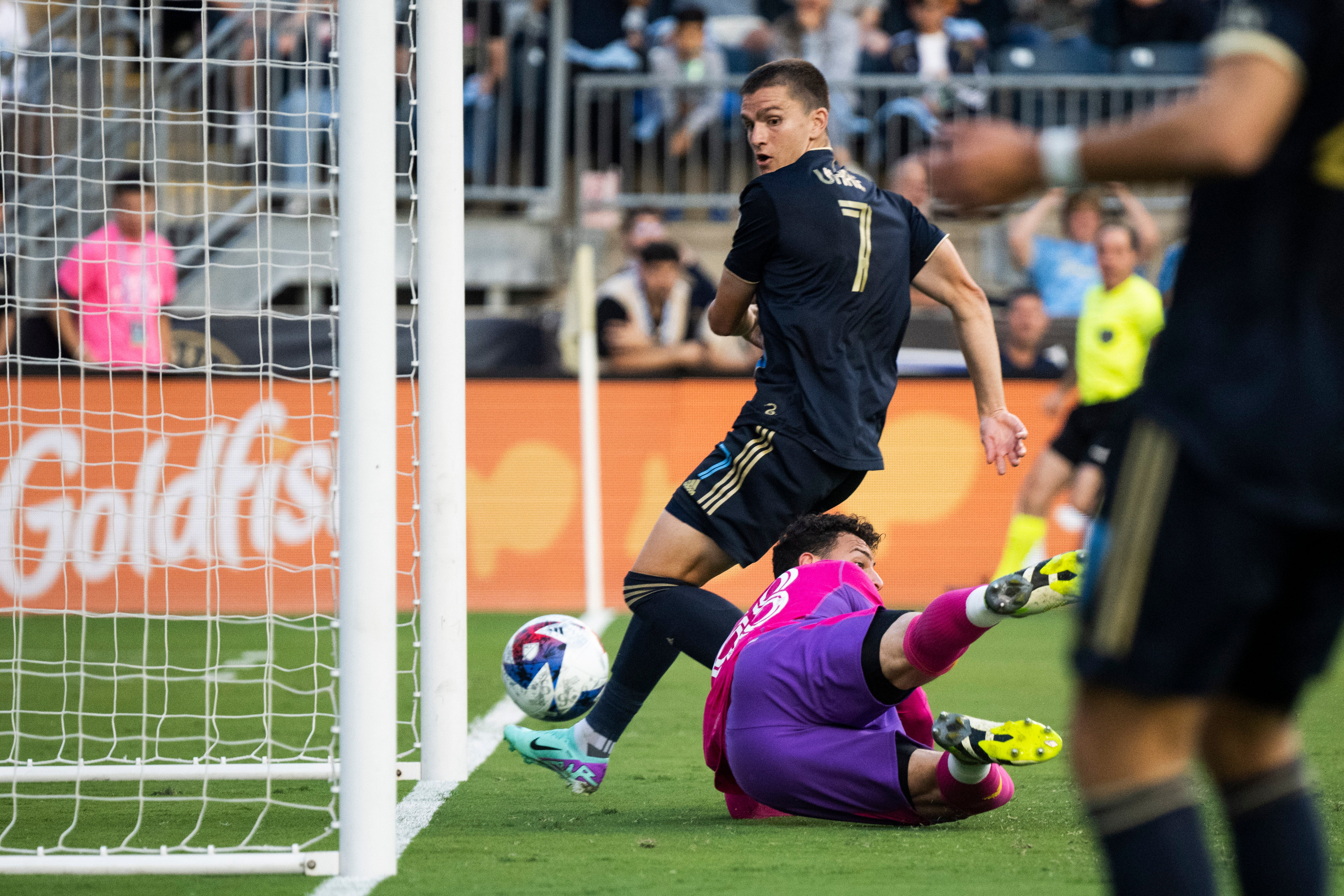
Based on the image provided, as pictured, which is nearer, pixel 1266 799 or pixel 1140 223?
pixel 1266 799

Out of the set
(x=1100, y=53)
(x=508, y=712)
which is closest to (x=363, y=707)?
(x=508, y=712)

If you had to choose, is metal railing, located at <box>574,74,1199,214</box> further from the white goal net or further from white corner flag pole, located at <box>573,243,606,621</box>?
white corner flag pole, located at <box>573,243,606,621</box>

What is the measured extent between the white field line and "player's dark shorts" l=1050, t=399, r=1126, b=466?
4149 millimetres

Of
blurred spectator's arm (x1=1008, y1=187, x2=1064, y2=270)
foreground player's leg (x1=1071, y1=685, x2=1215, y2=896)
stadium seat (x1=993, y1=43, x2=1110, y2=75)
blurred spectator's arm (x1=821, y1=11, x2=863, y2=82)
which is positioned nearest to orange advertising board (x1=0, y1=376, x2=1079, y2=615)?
blurred spectator's arm (x1=1008, y1=187, x2=1064, y2=270)

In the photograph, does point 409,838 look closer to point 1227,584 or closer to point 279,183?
point 1227,584

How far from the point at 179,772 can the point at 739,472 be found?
6.38 ft

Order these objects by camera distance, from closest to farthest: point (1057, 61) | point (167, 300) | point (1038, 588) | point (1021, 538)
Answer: point (1038, 588) → point (1021, 538) → point (167, 300) → point (1057, 61)

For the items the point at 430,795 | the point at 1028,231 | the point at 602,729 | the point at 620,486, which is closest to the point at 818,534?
the point at 602,729

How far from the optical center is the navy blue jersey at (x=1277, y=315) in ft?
5.56

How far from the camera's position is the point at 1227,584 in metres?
1.70

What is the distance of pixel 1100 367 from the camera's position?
29.6ft

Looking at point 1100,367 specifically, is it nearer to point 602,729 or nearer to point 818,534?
point 818,534

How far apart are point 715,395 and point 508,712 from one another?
15.5 ft

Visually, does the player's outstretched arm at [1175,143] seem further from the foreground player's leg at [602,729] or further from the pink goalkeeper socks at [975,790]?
the foreground player's leg at [602,729]
